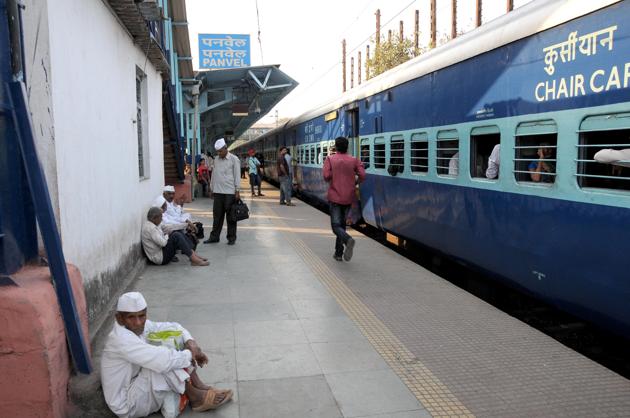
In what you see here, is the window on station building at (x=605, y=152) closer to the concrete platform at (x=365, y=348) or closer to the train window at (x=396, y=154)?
the concrete platform at (x=365, y=348)

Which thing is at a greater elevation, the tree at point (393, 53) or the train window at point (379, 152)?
the tree at point (393, 53)

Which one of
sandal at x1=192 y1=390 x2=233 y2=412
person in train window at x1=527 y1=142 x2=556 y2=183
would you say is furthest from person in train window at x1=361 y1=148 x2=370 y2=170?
sandal at x1=192 y1=390 x2=233 y2=412

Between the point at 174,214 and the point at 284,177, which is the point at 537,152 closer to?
the point at 174,214

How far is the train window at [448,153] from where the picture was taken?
235 inches

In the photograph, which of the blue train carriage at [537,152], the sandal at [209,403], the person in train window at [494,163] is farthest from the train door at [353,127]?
the sandal at [209,403]

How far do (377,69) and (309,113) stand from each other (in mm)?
12385

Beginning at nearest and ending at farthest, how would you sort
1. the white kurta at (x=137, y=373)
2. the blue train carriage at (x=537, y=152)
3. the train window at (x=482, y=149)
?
the white kurta at (x=137, y=373), the blue train carriage at (x=537, y=152), the train window at (x=482, y=149)

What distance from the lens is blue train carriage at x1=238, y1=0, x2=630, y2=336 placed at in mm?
3617

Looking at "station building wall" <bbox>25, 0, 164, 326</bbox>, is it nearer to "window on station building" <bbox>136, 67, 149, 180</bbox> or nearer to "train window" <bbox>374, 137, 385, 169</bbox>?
"window on station building" <bbox>136, 67, 149, 180</bbox>

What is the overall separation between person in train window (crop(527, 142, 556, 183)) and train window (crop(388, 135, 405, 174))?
317cm

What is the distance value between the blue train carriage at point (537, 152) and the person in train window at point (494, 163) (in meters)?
0.08

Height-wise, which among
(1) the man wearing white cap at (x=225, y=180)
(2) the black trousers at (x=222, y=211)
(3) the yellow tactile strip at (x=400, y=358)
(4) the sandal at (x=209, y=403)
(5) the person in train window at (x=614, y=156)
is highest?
(5) the person in train window at (x=614, y=156)

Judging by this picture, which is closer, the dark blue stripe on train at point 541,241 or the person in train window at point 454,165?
the dark blue stripe on train at point 541,241

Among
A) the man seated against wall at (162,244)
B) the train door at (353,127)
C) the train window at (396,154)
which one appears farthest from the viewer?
the train door at (353,127)
